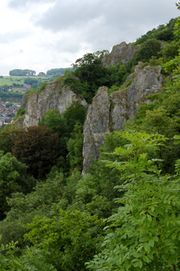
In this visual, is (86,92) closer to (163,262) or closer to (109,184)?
(109,184)

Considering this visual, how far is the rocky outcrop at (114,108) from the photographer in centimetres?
3775

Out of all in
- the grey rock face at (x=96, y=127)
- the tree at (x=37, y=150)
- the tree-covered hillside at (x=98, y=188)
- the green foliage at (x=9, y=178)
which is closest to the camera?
the tree-covered hillside at (x=98, y=188)

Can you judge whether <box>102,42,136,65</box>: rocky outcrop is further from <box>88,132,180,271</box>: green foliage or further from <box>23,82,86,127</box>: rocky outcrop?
<box>88,132,180,271</box>: green foliage

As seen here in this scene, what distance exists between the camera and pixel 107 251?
22.7 feet

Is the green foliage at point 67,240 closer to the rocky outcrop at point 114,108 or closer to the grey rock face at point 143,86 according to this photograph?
the rocky outcrop at point 114,108

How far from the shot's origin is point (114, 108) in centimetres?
3869

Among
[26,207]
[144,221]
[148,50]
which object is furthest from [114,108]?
[144,221]

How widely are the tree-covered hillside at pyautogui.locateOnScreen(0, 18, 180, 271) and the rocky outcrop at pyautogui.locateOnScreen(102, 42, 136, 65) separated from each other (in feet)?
4.15

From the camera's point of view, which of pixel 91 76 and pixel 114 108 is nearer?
pixel 114 108

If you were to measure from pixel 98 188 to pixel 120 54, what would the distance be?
34288 mm

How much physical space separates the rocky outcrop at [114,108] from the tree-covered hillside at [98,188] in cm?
149

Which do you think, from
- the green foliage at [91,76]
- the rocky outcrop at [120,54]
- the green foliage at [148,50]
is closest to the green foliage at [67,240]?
the green foliage at [91,76]

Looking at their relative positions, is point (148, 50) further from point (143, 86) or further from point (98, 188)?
point (98, 188)

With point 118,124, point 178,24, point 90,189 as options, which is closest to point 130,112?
point 118,124
